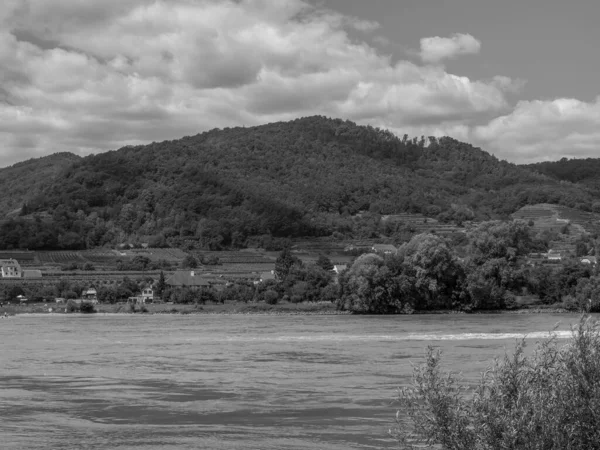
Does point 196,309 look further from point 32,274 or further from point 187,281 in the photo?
point 32,274

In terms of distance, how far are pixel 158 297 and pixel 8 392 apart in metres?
77.1

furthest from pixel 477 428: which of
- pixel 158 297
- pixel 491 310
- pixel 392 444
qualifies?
pixel 158 297

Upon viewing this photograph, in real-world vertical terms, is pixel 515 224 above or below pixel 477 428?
above

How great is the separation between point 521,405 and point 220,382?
21895 mm

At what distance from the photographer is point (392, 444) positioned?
76.1 ft

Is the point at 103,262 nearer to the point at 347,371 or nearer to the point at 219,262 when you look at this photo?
the point at 219,262

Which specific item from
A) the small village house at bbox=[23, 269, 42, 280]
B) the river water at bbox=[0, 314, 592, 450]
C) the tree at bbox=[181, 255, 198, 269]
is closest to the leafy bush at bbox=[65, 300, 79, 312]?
the small village house at bbox=[23, 269, 42, 280]

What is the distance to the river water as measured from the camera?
82.0ft

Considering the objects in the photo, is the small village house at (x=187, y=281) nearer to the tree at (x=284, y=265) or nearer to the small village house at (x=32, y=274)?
the tree at (x=284, y=265)

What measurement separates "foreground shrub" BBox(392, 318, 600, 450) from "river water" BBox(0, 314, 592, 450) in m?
8.36

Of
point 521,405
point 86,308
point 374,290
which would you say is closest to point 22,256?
point 86,308

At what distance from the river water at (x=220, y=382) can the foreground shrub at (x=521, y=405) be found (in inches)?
329

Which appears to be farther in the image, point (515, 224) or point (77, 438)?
point (515, 224)

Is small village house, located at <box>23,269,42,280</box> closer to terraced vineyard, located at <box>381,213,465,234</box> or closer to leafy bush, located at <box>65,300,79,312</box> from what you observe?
leafy bush, located at <box>65,300,79,312</box>
